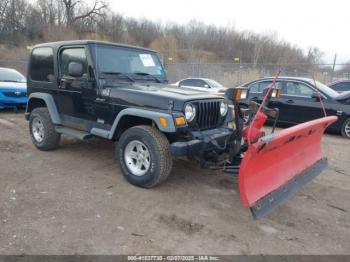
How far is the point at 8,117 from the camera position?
31.8 ft

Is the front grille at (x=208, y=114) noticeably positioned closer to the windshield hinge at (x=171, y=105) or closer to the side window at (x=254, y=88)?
the windshield hinge at (x=171, y=105)

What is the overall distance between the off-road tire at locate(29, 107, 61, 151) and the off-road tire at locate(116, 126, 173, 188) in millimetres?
2135

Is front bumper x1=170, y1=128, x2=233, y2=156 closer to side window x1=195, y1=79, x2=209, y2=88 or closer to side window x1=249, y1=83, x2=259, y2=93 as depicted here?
side window x1=249, y1=83, x2=259, y2=93

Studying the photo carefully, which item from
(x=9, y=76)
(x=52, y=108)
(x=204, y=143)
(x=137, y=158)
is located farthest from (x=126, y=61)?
(x=9, y=76)

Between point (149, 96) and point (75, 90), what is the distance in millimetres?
1592

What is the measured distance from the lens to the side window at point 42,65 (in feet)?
19.0

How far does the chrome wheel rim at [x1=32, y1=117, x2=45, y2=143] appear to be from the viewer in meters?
6.12

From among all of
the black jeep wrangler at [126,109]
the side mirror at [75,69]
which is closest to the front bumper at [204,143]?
the black jeep wrangler at [126,109]

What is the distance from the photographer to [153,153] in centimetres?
418

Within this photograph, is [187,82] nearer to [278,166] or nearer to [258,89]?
[258,89]

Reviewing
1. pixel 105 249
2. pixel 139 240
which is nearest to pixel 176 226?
pixel 139 240

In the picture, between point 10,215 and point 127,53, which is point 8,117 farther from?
point 10,215

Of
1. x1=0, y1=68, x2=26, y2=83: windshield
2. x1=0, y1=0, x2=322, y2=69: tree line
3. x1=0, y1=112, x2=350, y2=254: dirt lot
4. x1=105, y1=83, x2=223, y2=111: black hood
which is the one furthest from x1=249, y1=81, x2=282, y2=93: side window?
x1=0, y1=0, x2=322, y2=69: tree line

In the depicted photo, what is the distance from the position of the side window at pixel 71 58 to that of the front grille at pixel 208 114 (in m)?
1.98
